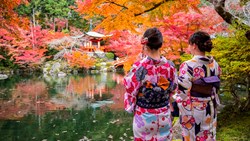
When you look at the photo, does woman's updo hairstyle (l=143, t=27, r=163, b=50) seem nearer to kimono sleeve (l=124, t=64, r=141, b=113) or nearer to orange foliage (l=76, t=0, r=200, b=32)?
kimono sleeve (l=124, t=64, r=141, b=113)

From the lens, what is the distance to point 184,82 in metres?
2.40

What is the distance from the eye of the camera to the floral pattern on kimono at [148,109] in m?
2.14

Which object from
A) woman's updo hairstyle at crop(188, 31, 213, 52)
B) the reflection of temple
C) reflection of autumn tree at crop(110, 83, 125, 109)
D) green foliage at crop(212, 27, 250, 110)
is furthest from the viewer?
the reflection of temple

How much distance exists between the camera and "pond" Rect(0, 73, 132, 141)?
276 inches

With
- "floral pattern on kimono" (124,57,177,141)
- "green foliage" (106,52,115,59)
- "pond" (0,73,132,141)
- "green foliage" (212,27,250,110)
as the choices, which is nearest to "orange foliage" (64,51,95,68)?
"green foliage" (106,52,115,59)

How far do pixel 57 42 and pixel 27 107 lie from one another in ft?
45.9

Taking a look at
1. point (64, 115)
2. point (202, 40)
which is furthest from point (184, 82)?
point (64, 115)

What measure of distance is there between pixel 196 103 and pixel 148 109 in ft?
1.68

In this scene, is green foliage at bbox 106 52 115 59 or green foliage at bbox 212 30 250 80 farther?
green foliage at bbox 106 52 115 59

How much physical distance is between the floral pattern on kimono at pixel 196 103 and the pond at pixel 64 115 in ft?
13.7

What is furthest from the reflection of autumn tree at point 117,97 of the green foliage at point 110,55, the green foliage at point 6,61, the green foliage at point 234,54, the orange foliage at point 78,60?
the green foliage at point 6,61

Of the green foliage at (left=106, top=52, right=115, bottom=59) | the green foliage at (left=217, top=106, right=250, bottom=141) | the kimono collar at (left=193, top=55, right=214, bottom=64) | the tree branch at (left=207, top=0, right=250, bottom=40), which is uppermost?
the green foliage at (left=106, top=52, right=115, bottom=59)

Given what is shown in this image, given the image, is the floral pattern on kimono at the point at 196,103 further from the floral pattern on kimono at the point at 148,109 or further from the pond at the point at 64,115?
the pond at the point at 64,115

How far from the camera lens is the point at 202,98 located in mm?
2434
